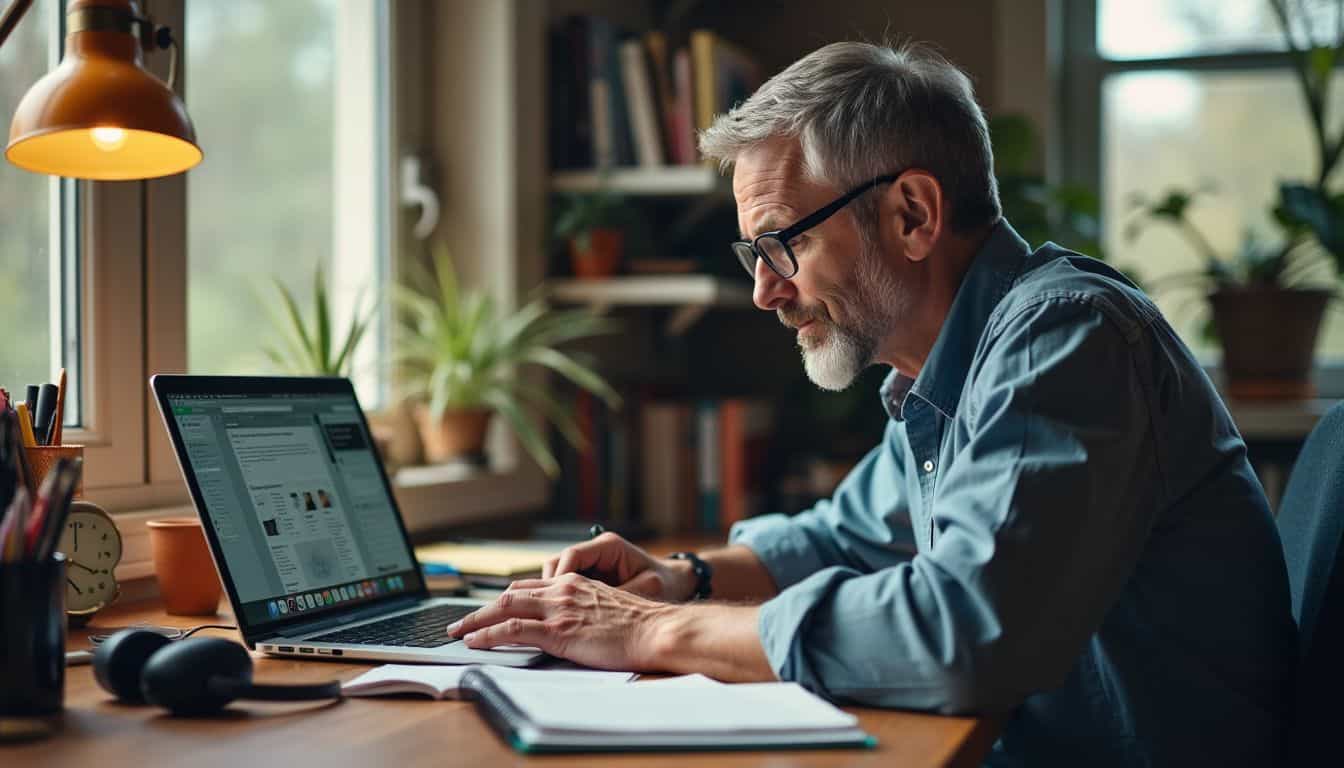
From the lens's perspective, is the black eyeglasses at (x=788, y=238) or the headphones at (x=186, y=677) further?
the black eyeglasses at (x=788, y=238)

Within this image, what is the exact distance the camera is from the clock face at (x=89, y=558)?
137cm

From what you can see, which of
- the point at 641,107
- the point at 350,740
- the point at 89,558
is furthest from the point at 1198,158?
the point at 350,740

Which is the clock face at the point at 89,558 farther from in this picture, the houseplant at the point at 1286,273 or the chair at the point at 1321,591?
the houseplant at the point at 1286,273

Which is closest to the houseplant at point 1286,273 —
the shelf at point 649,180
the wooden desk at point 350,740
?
the shelf at point 649,180

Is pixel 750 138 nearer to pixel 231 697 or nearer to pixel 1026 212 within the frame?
pixel 231 697

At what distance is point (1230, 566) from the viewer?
3.88ft

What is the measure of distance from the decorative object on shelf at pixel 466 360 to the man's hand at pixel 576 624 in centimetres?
103

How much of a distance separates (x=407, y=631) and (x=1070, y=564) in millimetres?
643

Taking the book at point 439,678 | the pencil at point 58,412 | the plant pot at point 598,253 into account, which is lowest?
the book at point 439,678

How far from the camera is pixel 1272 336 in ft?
9.13

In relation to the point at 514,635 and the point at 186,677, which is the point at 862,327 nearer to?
the point at 514,635

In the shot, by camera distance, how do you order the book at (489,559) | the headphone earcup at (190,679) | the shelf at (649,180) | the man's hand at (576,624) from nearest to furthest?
the headphone earcup at (190,679), the man's hand at (576,624), the book at (489,559), the shelf at (649,180)

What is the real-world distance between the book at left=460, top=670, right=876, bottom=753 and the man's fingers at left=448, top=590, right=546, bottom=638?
19cm

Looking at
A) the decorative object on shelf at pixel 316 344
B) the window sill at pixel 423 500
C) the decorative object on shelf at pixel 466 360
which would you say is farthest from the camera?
the decorative object on shelf at pixel 466 360
